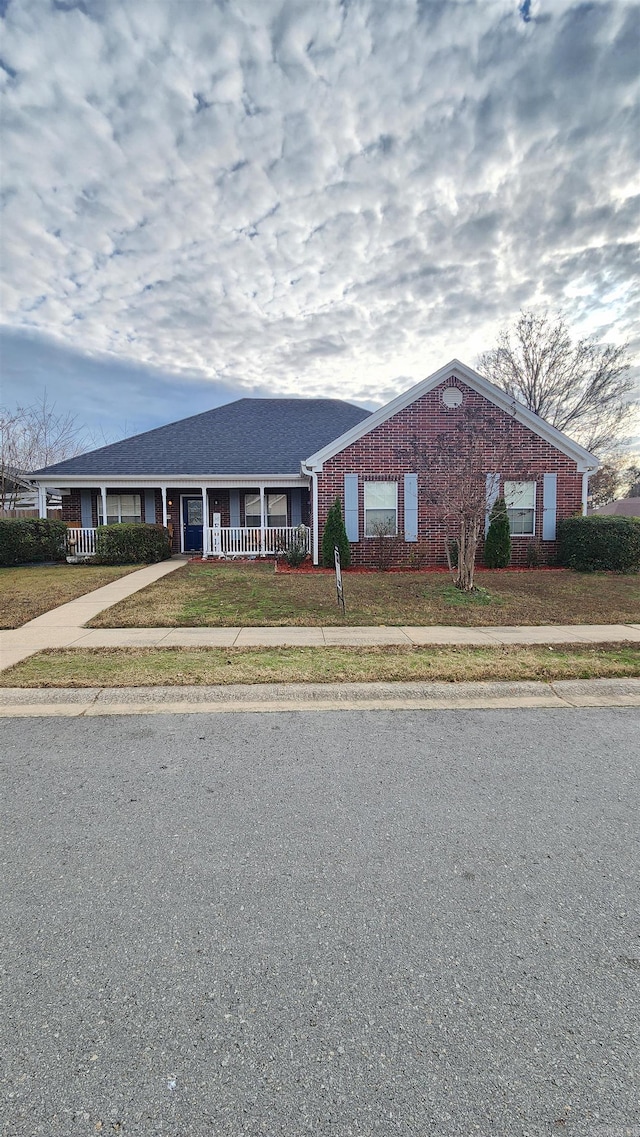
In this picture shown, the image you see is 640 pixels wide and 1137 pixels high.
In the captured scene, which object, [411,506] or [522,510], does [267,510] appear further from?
[522,510]

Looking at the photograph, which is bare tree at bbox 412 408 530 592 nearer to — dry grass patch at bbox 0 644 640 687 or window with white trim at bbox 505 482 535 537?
window with white trim at bbox 505 482 535 537

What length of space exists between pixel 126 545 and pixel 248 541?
12.8 feet

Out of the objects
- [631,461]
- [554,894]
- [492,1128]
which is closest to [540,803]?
[554,894]

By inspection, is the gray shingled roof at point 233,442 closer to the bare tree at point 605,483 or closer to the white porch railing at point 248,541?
the white porch railing at point 248,541

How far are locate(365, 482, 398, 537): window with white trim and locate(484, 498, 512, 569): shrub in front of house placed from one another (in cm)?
254

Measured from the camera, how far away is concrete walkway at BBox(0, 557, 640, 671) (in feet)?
23.1

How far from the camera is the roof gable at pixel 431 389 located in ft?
47.6

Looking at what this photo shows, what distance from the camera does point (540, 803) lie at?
3.41 m

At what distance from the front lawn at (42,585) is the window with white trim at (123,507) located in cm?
386

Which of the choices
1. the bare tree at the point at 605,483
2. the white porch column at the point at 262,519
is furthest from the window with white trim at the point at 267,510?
the bare tree at the point at 605,483

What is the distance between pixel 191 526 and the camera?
65.6 ft

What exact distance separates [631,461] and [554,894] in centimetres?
3487

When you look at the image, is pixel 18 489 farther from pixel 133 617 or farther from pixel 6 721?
pixel 6 721

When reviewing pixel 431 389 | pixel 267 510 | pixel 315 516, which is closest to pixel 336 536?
pixel 315 516
